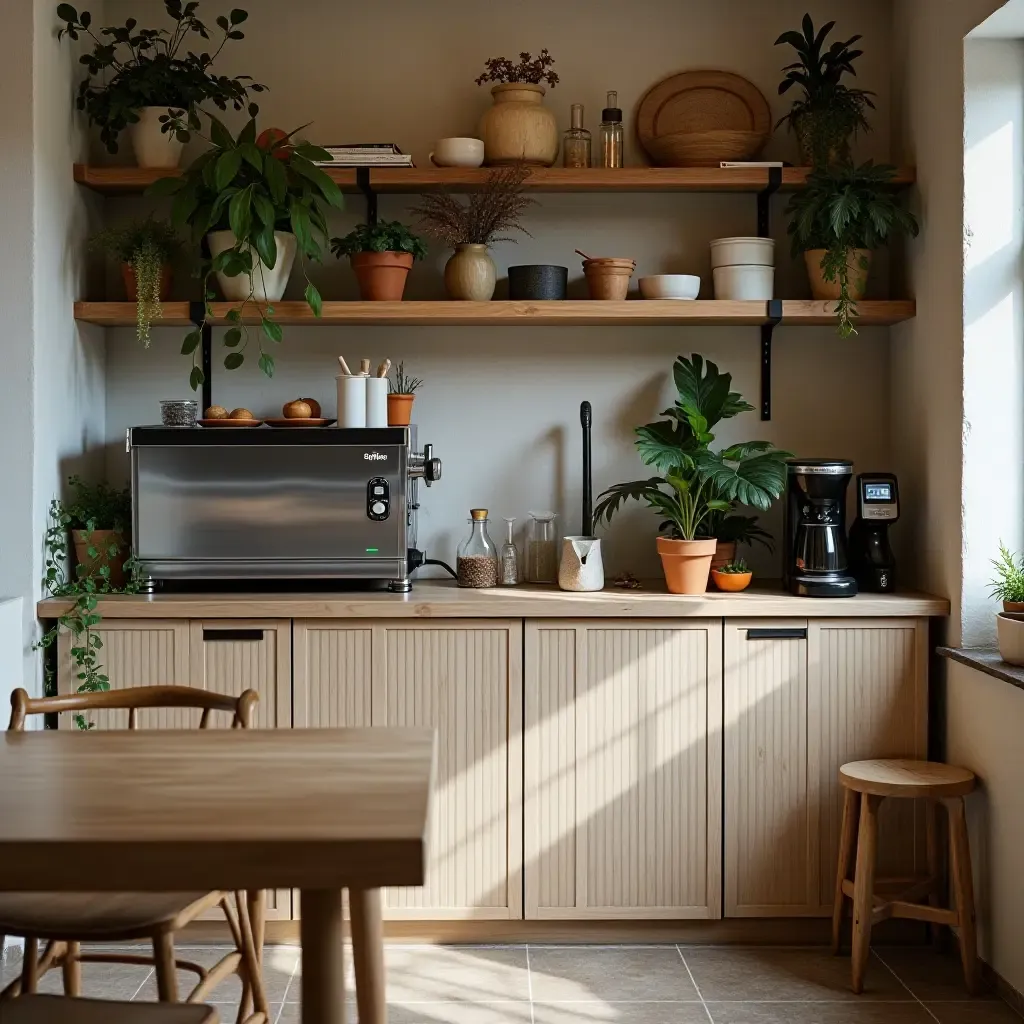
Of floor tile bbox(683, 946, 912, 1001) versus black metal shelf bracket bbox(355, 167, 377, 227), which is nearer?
floor tile bbox(683, 946, 912, 1001)

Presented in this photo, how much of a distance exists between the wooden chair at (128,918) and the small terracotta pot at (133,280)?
57.9 inches

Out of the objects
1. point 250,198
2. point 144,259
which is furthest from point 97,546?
point 250,198

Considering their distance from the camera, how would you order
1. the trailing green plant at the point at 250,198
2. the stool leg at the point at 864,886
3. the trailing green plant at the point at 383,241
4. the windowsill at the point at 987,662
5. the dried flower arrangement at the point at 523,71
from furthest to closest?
the dried flower arrangement at the point at 523,71
the trailing green plant at the point at 383,241
the trailing green plant at the point at 250,198
the stool leg at the point at 864,886
the windowsill at the point at 987,662

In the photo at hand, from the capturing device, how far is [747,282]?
342cm

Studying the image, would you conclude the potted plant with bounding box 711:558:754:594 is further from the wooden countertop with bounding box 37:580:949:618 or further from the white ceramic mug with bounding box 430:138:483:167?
the white ceramic mug with bounding box 430:138:483:167

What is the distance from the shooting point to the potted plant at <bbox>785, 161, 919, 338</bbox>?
3250 mm

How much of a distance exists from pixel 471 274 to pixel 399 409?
415 mm

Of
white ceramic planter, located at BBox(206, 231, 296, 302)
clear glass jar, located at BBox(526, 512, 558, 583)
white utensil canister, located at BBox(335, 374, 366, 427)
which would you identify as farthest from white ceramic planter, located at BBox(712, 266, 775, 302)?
white ceramic planter, located at BBox(206, 231, 296, 302)

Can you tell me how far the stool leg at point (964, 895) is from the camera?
2893 mm

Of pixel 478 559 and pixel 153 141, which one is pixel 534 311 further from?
pixel 153 141

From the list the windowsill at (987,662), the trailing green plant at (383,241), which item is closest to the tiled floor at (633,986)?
the windowsill at (987,662)

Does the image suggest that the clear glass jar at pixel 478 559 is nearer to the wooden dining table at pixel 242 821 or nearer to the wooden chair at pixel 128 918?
the wooden chair at pixel 128 918

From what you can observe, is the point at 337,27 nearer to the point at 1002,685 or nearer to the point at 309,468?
the point at 309,468

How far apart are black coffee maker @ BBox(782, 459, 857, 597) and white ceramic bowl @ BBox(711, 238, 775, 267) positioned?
0.57m
